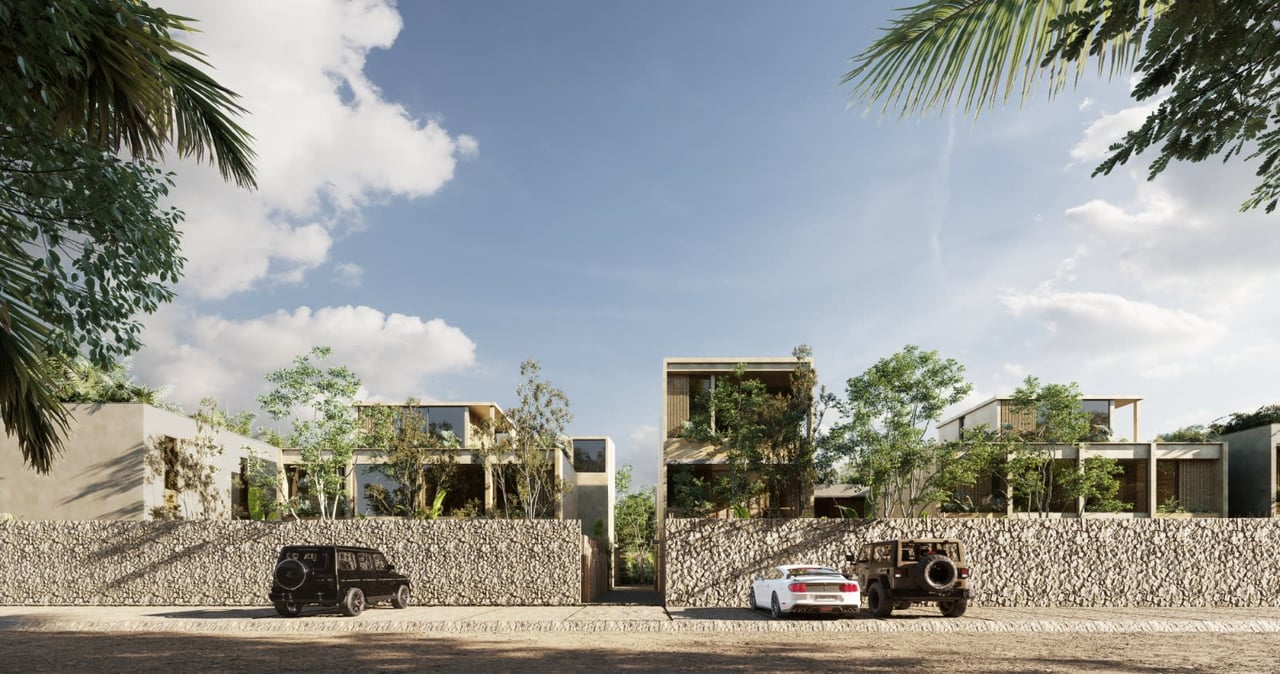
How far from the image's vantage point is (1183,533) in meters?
19.3

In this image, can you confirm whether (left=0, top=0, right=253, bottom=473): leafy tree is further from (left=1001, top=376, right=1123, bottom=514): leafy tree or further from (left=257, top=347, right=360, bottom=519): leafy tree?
(left=1001, top=376, right=1123, bottom=514): leafy tree

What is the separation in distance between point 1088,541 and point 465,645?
13916 millimetres

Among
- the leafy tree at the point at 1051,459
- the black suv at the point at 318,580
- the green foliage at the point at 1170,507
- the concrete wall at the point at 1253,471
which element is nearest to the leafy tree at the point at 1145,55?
the black suv at the point at 318,580

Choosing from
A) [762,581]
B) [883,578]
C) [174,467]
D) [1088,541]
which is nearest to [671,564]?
[762,581]

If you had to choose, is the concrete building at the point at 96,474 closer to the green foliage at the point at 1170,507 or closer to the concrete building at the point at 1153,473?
the concrete building at the point at 1153,473

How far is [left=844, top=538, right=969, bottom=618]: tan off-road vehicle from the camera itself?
15.9 m

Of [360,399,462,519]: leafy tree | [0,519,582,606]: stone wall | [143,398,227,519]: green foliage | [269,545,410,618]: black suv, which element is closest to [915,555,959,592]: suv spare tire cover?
[0,519,582,606]: stone wall

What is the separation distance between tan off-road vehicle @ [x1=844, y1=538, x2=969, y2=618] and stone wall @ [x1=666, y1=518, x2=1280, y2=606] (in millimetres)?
2393

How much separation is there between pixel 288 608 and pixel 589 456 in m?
21.1

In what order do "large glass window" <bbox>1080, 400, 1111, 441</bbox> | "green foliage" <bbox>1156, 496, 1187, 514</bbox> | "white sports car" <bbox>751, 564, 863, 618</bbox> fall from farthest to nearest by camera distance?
1. "large glass window" <bbox>1080, 400, 1111, 441</bbox>
2. "green foliage" <bbox>1156, 496, 1187, 514</bbox>
3. "white sports car" <bbox>751, 564, 863, 618</bbox>

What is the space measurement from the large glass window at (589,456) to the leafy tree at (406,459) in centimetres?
1117

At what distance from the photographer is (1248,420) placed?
32.2 meters

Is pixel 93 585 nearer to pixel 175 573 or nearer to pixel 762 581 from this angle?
pixel 175 573

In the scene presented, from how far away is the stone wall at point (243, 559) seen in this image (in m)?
19.4
